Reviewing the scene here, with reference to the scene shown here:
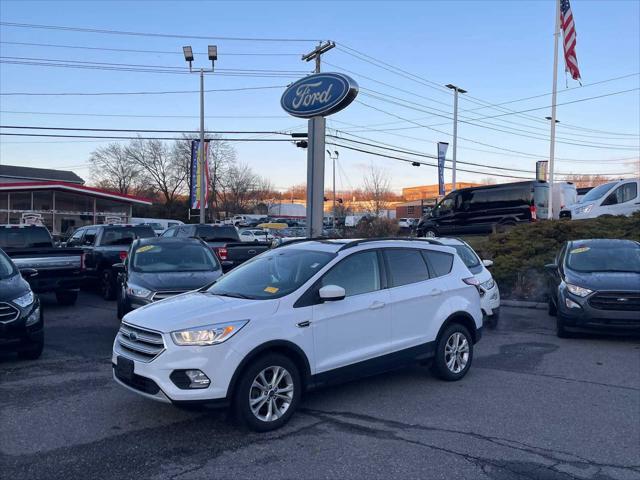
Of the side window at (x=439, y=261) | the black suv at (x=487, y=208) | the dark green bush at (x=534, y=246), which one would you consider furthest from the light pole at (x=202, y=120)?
the side window at (x=439, y=261)

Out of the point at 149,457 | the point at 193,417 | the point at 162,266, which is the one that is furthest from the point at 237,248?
the point at 149,457

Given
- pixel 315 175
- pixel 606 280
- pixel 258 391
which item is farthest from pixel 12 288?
pixel 606 280

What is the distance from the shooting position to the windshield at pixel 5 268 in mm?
8367

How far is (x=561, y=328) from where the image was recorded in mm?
10000

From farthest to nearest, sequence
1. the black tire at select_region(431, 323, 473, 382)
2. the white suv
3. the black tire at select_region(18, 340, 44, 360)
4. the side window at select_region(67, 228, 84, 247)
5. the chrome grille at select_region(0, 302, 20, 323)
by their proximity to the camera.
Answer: the side window at select_region(67, 228, 84, 247) → the black tire at select_region(18, 340, 44, 360) → the chrome grille at select_region(0, 302, 20, 323) → the black tire at select_region(431, 323, 473, 382) → the white suv

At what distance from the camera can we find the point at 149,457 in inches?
187

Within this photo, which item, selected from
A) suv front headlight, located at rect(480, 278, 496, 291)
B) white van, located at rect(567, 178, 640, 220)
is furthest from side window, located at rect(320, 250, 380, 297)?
white van, located at rect(567, 178, 640, 220)

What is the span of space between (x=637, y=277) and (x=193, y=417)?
7764mm

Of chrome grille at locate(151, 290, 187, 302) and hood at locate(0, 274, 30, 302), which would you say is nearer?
hood at locate(0, 274, 30, 302)

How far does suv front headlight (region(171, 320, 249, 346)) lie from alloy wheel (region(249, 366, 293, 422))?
491 mm

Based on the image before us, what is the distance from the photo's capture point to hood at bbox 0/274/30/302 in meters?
7.64

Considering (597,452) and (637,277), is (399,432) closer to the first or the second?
(597,452)

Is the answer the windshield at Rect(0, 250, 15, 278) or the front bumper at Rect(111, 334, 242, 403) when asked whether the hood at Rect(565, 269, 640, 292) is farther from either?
the windshield at Rect(0, 250, 15, 278)

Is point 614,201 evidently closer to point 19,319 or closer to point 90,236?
point 90,236
